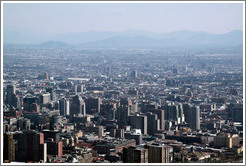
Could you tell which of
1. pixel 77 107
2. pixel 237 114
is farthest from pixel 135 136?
pixel 77 107

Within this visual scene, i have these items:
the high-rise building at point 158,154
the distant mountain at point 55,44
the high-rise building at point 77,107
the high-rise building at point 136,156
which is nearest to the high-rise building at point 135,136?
the high-rise building at point 158,154

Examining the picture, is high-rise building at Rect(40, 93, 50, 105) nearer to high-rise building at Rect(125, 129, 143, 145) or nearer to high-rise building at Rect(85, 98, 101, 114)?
high-rise building at Rect(85, 98, 101, 114)

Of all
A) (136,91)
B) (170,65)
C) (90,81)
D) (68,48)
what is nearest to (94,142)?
(136,91)

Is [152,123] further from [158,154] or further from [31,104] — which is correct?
[158,154]

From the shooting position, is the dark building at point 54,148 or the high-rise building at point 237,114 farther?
the high-rise building at point 237,114

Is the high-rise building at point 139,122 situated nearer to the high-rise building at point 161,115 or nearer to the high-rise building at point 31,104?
the high-rise building at point 161,115

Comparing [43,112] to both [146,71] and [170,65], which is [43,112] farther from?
[170,65]

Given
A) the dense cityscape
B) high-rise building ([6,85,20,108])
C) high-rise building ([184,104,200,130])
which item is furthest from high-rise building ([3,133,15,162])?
high-rise building ([6,85,20,108])

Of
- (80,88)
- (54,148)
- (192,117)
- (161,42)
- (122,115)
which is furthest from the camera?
(161,42)

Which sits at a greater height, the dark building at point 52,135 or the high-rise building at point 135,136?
the dark building at point 52,135
